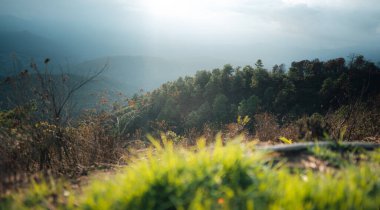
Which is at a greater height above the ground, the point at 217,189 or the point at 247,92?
the point at 217,189

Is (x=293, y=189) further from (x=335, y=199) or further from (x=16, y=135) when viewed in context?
(x=16, y=135)

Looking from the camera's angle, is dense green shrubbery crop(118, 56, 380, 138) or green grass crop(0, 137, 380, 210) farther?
dense green shrubbery crop(118, 56, 380, 138)

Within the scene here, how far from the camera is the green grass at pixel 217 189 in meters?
2.30

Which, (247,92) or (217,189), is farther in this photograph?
(247,92)

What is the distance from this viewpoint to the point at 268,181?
2.52 m

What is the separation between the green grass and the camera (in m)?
2.30

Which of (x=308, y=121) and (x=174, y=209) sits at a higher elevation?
(x=308, y=121)

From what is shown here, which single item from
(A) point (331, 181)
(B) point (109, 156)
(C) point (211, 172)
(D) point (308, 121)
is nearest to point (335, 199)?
(A) point (331, 181)

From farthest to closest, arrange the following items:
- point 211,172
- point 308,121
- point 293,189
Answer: point 308,121 < point 211,172 < point 293,189

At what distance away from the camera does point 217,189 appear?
8.35 feet

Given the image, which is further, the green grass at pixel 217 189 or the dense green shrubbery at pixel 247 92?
the dense green shrubbery at pixel 247 92

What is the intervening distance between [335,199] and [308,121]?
2.08 metres

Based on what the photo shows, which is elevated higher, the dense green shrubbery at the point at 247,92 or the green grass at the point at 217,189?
the green grass at the point at 217,189

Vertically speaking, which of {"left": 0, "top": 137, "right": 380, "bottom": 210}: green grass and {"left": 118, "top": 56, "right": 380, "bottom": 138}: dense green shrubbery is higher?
{"left": 0, "top": 137, "right": 380, "bottom": 210}: green grass
